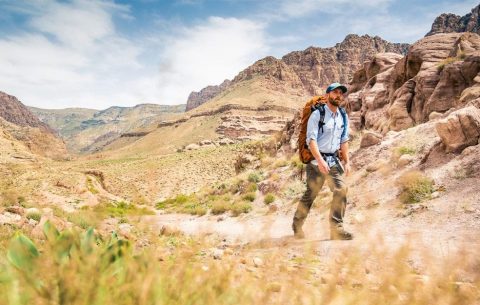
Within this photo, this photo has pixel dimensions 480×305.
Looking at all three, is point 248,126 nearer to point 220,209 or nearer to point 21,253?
point 220,209

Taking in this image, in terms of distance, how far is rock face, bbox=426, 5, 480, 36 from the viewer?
166500 millimetres

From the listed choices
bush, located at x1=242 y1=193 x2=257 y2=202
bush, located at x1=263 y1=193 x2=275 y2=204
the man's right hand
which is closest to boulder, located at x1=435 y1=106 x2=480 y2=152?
the man's right hand

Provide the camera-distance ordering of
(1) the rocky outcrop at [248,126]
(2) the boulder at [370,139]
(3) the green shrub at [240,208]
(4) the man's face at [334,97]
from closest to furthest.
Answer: (4) the man's face at [334,97], (2) the boulder at [370,139], (3) the green shrub at [240,208], (1) the rocky outcrop at [248,126]

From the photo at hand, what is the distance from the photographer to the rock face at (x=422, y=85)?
16.1m

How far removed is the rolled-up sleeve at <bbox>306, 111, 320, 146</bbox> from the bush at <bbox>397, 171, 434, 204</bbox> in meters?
3.28

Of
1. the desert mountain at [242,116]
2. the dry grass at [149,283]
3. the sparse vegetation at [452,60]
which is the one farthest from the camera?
the desert mountain at [242,116]

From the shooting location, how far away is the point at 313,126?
569 centimetres

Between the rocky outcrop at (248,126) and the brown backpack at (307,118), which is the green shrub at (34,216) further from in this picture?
the rocky outcrop at (248,126)

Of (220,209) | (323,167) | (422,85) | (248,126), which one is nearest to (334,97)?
Answer: (323,167)

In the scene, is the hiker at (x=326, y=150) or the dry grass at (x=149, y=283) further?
the hiker at (x=326, y=150)

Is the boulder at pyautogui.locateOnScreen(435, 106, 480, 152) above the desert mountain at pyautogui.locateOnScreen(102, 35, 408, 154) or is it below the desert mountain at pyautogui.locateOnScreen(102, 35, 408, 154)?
below

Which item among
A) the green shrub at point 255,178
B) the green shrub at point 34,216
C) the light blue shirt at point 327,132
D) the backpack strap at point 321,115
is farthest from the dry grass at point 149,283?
the green shrub at point 255,178

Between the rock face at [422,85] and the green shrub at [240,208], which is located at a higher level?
the rock face at [422,85]

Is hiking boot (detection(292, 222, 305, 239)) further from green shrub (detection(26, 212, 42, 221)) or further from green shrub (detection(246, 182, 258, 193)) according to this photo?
green shrub (detection(246, 182, 258, 193))
